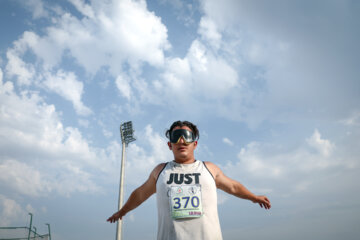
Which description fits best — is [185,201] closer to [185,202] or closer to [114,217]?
[185,202]

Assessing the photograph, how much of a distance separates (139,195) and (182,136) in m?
1.16

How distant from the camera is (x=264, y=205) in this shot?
3.99 meters

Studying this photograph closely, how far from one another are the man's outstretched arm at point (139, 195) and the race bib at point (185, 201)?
0.55 meters

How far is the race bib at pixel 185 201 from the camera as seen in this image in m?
3.22

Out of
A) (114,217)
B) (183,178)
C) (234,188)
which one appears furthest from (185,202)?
(114,217)

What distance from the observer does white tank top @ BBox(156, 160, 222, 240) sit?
3143 mm

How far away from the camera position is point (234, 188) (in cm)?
397

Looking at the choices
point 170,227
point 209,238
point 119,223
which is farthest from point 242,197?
point 119,223

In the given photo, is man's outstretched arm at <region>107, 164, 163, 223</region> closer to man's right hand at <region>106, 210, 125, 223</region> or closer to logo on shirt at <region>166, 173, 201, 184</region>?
man's right hand at <region>106, 210, 125, 223</region>

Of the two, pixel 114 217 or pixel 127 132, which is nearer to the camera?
pixel 114 217

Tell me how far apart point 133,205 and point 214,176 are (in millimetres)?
1384

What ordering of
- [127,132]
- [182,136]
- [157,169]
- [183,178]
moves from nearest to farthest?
[183,178], [157,169], [182,136], [127,132]

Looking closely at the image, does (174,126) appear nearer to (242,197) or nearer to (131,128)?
(242,197)

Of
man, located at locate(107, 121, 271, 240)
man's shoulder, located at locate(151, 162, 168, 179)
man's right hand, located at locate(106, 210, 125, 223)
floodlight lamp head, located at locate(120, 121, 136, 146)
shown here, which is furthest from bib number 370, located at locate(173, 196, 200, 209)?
floodlight lamp head, located at locate(120, 121, 136, 146)
